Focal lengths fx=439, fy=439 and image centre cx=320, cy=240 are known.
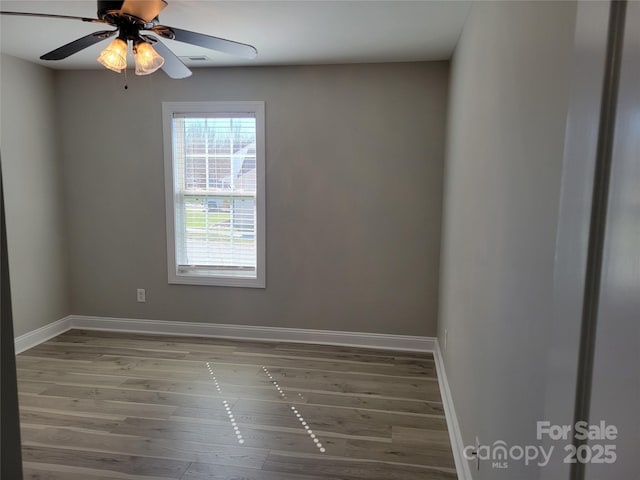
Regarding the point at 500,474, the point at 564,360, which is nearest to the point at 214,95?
the point at 500,474

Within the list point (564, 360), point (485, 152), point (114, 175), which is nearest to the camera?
point (564, 360)

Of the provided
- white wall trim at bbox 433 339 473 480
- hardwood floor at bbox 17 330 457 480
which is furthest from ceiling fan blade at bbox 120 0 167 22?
white wall trim at bbox 433 339 473 480

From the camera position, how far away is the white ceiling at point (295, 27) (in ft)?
8.06

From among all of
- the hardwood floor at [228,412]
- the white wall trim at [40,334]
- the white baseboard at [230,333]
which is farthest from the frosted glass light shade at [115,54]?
the white wall trim at [40,334]

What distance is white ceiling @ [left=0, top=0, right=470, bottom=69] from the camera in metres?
2.46

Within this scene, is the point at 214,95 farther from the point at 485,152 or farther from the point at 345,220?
the point at 485,152

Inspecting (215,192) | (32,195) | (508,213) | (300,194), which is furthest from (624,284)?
(32,195)

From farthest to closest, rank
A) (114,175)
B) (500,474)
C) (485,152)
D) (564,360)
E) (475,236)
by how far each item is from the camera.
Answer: (114,175) → (475,236) → (485,152) → (500,474) → (564,360)

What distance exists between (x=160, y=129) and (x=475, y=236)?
3075mm

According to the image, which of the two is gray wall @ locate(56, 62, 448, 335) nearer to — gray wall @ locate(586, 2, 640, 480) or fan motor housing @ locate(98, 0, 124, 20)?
fan motor housing @ locate(98, 0, 124, 20)

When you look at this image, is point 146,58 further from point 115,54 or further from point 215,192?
point 215,192

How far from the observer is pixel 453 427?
2490 mm

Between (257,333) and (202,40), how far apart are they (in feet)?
8.70

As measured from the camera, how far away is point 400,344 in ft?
12.8
